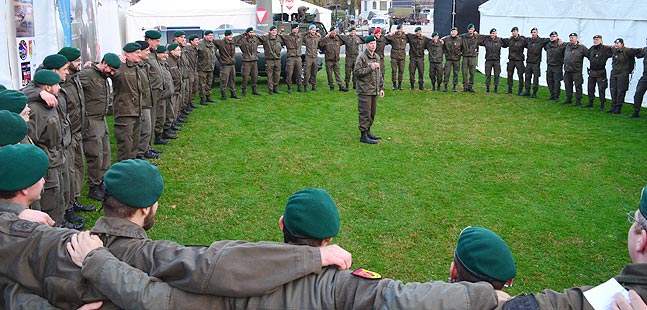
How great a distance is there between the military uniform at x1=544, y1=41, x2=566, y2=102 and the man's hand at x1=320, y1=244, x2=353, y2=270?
13695 mm

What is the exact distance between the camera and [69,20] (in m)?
10.1

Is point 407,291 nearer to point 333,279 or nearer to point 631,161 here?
point 333,279

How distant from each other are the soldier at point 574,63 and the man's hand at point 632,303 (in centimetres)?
1310

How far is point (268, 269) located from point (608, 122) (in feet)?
39.0

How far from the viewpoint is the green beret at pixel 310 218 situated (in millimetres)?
2697

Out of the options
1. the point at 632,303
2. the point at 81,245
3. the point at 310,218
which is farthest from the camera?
the point at 310,218

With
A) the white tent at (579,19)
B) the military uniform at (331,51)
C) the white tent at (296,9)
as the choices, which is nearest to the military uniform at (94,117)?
the military uniform at (331,51)

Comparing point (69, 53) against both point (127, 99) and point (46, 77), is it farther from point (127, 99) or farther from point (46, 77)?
point (127, 99)

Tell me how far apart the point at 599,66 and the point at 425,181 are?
25.9ft

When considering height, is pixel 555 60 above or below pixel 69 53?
below

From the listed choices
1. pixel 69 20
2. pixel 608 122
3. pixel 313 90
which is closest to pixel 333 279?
pixel 69 20

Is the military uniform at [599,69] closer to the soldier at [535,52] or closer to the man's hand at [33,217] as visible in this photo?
the soldier at [535,52]

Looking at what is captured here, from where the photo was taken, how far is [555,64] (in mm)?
14750

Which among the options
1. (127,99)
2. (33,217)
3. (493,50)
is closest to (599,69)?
(493,50)
